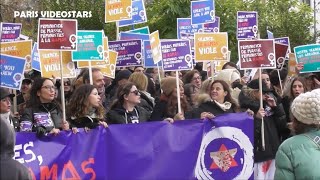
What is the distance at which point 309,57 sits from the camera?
40.4 ft

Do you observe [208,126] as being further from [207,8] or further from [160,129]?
[207,8]

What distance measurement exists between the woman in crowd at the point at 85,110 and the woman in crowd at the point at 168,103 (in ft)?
4.22

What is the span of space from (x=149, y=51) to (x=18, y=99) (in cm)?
284

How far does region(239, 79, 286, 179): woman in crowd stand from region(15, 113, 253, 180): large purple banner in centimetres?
29

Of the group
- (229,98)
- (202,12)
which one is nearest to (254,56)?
(229,98)

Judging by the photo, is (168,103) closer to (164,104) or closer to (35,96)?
(164,104)

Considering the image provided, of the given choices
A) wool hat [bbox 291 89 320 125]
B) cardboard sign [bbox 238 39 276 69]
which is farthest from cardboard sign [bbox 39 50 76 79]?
wool hat [bbox 291 89 320 125]

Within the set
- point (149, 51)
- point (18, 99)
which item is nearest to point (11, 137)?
point (18, 99)

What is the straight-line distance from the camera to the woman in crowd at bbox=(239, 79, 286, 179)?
9695 millimetres

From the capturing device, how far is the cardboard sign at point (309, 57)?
1216 centimetres

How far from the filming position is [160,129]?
8984mm

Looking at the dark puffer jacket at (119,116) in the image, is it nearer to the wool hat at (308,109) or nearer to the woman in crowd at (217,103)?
the woman in crowd at (217,103)

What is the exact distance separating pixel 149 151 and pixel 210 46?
10.9 feet

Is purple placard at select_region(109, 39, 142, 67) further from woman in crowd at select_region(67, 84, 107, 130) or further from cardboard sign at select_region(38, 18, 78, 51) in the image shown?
woman in crowd at select_region(67, 84, 107, 130)
